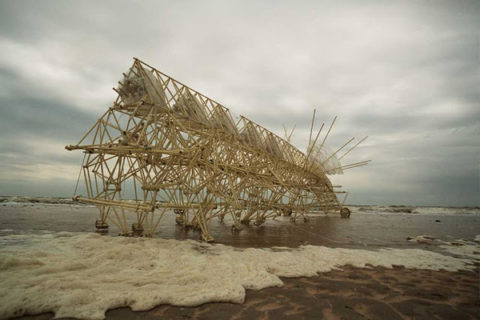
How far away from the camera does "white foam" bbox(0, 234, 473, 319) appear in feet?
10.7

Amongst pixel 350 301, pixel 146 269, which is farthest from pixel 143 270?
pixel 350 301

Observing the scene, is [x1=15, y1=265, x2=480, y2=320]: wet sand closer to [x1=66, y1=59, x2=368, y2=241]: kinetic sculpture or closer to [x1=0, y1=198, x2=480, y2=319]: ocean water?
[x1=0, y1=198, x2=480, y2=319]: ocean water

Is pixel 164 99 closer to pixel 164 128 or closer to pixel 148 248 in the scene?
pixel 164 128

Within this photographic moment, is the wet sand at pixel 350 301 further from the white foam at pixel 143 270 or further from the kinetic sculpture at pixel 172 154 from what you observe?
the kinetic sculpture at pixel 172 154

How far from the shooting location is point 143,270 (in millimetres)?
4750

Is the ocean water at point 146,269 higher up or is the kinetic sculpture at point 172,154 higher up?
the kinetic sculpture at point 172,154

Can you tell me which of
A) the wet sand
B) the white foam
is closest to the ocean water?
the white foam

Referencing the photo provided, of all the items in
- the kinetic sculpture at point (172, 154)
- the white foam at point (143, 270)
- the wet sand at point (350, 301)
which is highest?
the kinetic sculpture at point (172, 154)

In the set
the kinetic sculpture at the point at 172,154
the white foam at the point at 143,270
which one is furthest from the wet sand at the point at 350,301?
the kinetic sculpture at the point at 172,154

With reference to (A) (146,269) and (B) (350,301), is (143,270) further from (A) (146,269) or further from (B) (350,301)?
(B) (350,301)

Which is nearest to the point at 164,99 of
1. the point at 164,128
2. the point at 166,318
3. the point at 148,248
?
the point at 164,128

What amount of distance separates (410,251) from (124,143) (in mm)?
10429

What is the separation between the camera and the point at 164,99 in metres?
9.04

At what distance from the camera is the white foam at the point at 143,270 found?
3.27 metres
